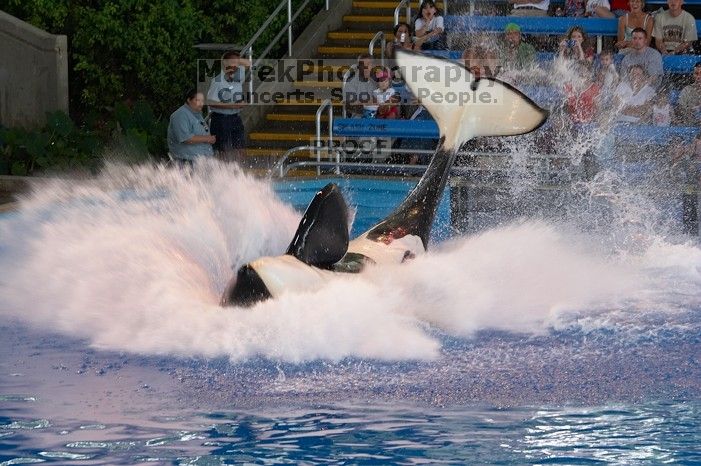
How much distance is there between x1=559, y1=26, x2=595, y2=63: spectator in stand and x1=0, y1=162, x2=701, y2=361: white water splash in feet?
13.4

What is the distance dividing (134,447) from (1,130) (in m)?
11.3

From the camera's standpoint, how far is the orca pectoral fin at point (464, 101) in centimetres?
1063

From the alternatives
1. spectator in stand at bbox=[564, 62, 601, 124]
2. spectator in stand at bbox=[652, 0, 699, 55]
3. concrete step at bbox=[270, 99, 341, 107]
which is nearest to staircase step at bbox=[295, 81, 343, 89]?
concrete step at bbox=[270, 99, 341, 107]

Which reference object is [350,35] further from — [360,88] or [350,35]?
[360,88]

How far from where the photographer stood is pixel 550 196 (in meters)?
14.4

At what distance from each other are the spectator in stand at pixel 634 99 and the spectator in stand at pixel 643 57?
0.30 m

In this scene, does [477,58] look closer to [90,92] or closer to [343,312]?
[90,92]

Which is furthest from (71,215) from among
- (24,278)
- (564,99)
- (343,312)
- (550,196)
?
(564,99)

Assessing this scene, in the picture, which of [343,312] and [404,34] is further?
[404,34]

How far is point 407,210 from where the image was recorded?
406 inches

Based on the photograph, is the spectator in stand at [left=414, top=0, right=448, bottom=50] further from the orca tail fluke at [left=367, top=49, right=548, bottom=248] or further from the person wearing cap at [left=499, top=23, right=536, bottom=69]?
the orca tail fluke at [left=367, top=49, right=548, bottom=248]

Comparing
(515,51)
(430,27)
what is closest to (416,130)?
(515,51)

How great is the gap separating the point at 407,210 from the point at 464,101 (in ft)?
4.10

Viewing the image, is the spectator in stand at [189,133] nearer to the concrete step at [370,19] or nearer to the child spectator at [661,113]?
the child spectator at [661,113]
